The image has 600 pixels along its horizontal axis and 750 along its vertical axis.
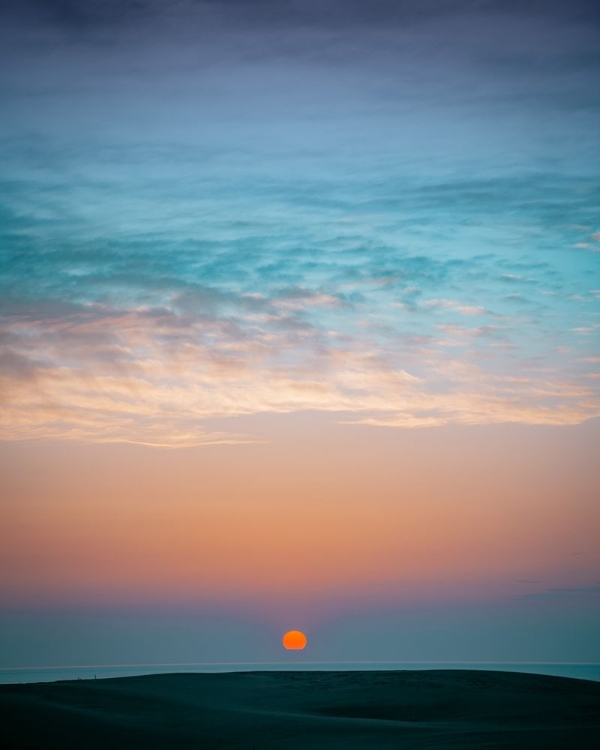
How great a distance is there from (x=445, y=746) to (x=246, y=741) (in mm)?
4890

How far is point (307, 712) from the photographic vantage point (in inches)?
949

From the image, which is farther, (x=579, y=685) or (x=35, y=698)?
(x=579, y=685)

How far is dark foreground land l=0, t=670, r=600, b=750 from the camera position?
18.2 m

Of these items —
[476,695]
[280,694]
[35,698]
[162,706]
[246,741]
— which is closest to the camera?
[246,741]

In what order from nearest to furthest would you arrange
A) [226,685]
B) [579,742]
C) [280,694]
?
[579,742]
[280,694]
[226,685]

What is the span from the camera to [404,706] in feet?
81.0

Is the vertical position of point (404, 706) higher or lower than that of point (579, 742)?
higher

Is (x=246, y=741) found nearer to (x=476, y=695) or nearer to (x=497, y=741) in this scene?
(x=497, y=741)

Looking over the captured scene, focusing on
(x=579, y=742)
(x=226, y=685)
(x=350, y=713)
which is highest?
(x=226, y=685)

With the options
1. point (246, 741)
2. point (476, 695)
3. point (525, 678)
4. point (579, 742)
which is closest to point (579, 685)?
point (525, 678)

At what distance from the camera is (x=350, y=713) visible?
24.4 metres

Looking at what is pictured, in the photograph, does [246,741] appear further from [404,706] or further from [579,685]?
[579,685]

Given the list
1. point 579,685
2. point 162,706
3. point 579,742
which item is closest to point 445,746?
point 579,742

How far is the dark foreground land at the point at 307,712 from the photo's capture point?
59.7 ft
